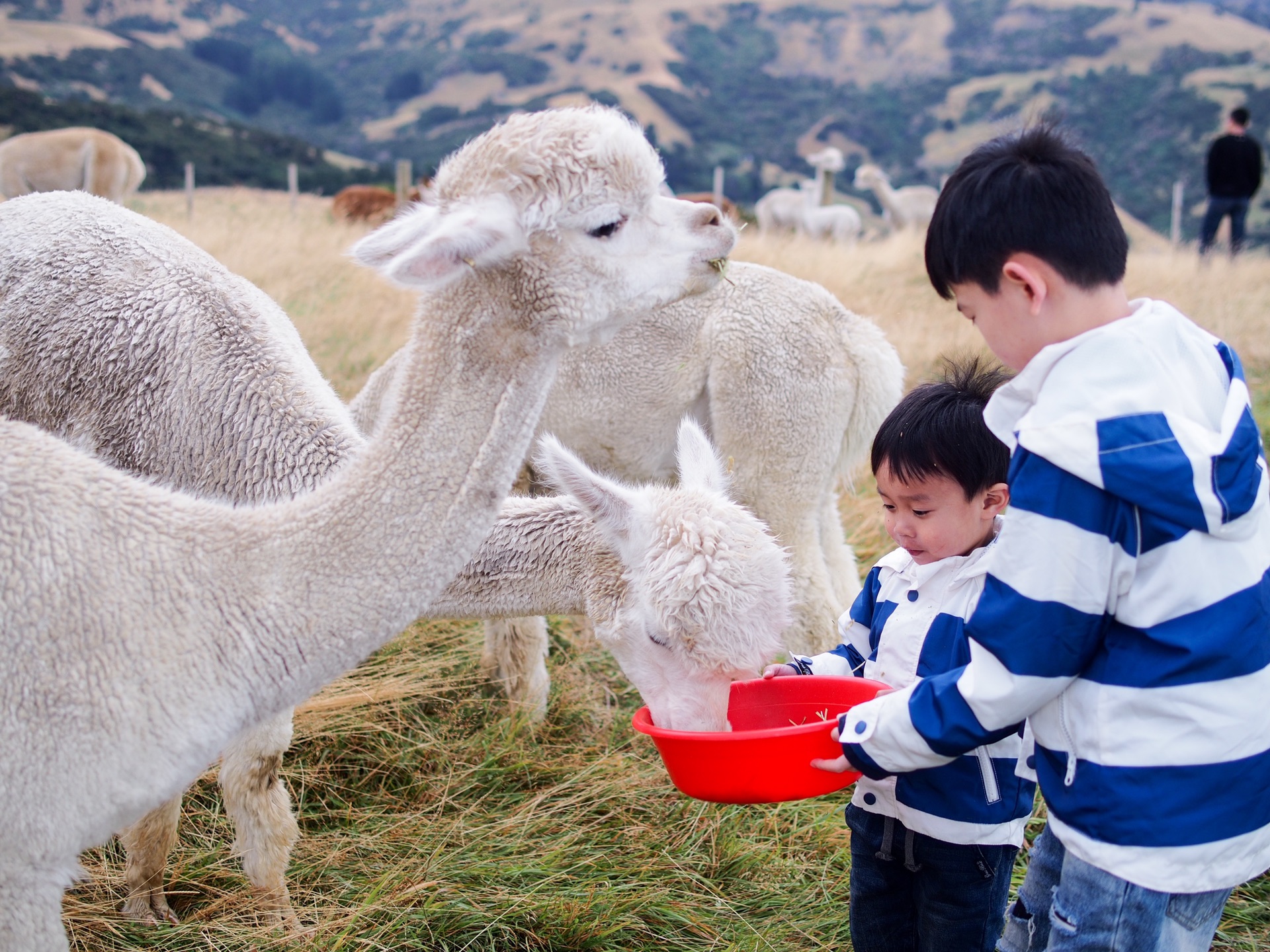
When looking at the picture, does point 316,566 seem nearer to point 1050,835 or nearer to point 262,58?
point 1050,835

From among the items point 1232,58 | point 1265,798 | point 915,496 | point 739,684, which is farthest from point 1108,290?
point 1232,58

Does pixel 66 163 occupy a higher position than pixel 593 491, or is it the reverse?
pixel 593 491

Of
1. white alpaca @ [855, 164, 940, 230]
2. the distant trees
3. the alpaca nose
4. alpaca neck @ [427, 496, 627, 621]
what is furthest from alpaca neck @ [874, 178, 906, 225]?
the distant trees

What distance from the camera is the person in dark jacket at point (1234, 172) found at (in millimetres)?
11898

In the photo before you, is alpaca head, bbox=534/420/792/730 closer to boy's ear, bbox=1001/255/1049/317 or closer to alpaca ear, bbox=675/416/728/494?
alpaca ear, bbox=675/416/728/494

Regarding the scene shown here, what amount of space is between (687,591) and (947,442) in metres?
0.68

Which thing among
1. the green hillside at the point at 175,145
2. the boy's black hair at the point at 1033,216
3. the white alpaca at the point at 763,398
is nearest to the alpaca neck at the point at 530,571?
the boy's black hair at the point at 1033,216

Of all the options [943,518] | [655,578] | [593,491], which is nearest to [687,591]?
[655,578]

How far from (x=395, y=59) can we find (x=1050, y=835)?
3912 inches

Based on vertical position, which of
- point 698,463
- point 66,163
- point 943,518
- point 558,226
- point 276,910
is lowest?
point 66,163

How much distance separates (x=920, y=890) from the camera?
7.48 feet

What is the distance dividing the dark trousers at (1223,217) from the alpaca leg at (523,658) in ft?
39.3

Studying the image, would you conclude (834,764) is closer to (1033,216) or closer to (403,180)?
(1033,216)

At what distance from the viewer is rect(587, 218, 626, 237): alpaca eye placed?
6.70 feet
